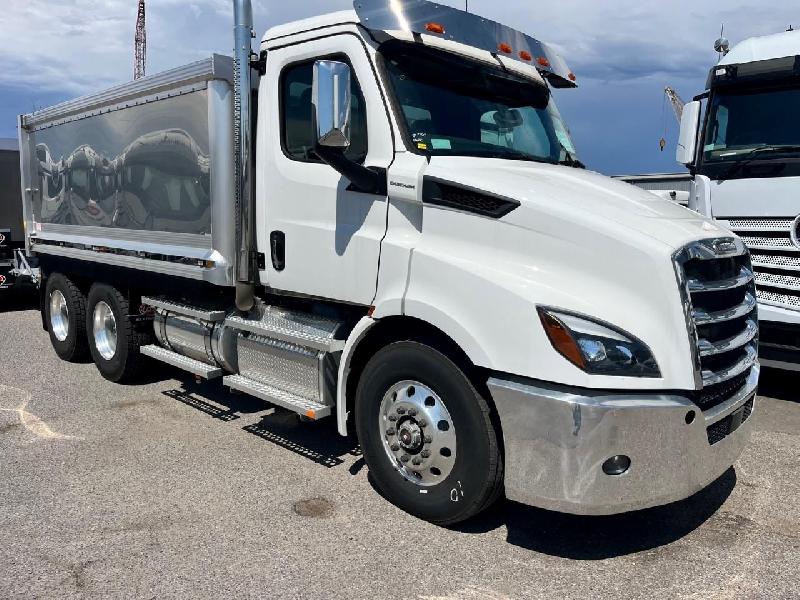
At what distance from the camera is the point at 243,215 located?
4934 millimetres

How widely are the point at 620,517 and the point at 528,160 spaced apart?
222 centimetres

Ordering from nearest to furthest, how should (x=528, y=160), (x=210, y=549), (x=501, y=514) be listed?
(x=210, y=549) → (x=501, y=514) → (x=528, y=160)

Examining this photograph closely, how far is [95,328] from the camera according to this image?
715 centimetres

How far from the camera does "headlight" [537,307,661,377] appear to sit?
314cm

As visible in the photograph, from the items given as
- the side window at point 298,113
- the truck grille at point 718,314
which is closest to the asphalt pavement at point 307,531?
the truck grille at point 718,314

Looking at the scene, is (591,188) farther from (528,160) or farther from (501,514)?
(501,514)

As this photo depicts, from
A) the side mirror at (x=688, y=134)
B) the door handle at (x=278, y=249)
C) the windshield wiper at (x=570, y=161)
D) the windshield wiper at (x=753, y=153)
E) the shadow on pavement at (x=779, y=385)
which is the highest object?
the side mirror at (x=688, y=134)

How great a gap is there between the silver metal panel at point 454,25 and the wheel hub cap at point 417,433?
2.06 metres

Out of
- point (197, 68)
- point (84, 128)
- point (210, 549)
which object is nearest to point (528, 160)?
point (197, 68)

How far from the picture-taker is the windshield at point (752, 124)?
20.5 ft

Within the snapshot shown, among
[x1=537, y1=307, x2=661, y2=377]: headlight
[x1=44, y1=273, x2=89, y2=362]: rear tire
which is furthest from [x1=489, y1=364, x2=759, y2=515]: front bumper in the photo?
[x1=44, y1=273, x2=89, y2=362]: rear tire

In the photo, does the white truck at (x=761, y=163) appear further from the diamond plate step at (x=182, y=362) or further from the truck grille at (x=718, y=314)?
the diamond plate step at (x=182, y=362)

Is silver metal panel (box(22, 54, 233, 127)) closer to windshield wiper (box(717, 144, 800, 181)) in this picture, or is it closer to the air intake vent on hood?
the air intake vent on hood

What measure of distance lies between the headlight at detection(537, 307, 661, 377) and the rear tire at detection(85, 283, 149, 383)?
470cm
